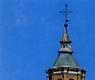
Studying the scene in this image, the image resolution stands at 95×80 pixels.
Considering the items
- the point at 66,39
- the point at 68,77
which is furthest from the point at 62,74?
the point at 66,39

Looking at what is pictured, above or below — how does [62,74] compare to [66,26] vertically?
below

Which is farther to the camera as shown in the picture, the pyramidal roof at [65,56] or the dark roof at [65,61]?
the pyramidal roof at [65,56]

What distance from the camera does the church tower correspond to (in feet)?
317

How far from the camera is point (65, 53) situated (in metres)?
99.4

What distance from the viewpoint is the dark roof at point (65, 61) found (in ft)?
321

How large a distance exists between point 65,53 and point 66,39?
276 cm

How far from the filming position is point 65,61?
98125 mm

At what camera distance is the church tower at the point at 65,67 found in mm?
96562

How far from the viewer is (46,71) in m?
98.4

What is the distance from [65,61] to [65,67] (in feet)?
5.89

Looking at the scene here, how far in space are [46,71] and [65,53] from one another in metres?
4.76

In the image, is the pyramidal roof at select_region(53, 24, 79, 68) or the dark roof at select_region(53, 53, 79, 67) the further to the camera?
the pyramidal roof at select_region(53, 24, 79, 68)

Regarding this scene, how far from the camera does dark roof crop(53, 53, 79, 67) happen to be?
3847 inches

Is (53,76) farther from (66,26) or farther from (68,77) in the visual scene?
(66,26)
